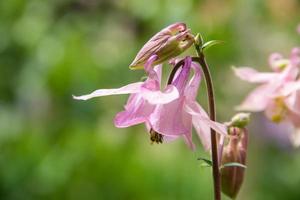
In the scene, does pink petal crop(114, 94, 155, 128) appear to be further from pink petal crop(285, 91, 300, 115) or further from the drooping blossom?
pink petal crop(285, 91, 300, 115)

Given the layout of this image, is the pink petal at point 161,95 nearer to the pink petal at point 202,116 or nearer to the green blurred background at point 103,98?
the pink petal at point 202,116

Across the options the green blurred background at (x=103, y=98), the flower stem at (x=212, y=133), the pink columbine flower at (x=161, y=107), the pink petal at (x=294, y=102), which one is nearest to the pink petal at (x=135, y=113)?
the pink columbine flower at (x=161, y=107)

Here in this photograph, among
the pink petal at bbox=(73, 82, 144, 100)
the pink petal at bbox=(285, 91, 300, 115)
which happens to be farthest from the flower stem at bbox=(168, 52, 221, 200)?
the pink petal at bbox=(285, 91, 300, 115)

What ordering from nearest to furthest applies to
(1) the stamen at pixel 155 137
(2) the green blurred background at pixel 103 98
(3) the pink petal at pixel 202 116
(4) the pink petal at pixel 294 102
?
1. (3) the pink petal at pixel 202 116
2. (1) the stamen at pixel 155 137
3. (4) the pink petal at pixel 294 102
4. (2) the green blurred background at pixel 103 98

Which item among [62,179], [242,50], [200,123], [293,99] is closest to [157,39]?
[200,123]

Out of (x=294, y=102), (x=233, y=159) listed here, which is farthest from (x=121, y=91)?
(x=294, y=102)

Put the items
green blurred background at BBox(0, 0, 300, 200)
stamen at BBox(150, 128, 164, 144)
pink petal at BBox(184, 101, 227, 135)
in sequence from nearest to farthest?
pink petal at BBox(184, 101, 227, 135) → stamen at BBox(150, 128, 164, 144) → green blurred background at BBox(0, 0, 300, 200)
